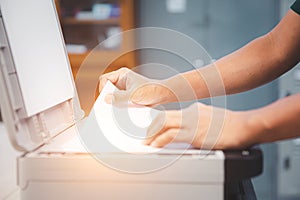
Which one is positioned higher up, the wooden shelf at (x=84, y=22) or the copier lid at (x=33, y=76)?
the copier lid at (x=33, y=76)

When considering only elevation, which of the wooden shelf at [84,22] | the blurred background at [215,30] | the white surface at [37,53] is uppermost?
the white surface at [37,53]

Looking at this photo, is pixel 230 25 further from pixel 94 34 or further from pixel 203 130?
pixel 203 130

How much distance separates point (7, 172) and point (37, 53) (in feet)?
1.27

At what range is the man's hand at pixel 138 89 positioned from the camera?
2.49 feet

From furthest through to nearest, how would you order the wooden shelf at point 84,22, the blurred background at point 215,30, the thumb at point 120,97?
the wooden shelf at point 84,22 < the blurred background at point 215,30 < the thumb at point 120,97

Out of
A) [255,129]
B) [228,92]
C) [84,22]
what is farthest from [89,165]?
[84,22]

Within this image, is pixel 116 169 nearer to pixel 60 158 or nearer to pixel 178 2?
pixel 60 158

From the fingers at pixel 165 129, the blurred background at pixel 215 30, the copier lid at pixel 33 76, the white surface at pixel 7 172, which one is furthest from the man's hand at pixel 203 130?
the blurred background at pixel 215 30

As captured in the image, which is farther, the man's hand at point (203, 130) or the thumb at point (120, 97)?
the thumb at point (120, 97)

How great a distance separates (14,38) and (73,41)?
7.80 ft

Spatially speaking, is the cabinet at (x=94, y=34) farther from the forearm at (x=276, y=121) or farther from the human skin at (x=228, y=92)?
the forearm at (x=276, y=121)

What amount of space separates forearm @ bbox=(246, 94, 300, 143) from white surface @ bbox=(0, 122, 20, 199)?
1.37 ft

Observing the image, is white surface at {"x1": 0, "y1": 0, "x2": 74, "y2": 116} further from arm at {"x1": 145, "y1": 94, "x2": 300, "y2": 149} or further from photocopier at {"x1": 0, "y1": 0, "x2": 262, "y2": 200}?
arm at {"x1": 145, "y1": 94, "x2": 300, "y2": 149}

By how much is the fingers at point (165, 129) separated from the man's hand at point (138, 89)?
17 cm
